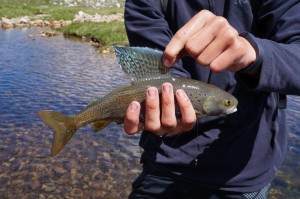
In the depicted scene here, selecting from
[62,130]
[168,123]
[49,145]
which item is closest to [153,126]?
[168,123]

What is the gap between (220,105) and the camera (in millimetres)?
2963

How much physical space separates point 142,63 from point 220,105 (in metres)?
0.70

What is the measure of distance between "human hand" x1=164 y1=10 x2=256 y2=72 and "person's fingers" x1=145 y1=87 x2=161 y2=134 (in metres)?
0.60

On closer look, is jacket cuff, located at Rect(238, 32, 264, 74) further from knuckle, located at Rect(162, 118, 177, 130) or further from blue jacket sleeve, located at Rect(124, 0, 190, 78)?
blue jacket sleeve, located at Rect(124, 0, 190, 78)

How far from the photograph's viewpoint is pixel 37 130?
1059cm

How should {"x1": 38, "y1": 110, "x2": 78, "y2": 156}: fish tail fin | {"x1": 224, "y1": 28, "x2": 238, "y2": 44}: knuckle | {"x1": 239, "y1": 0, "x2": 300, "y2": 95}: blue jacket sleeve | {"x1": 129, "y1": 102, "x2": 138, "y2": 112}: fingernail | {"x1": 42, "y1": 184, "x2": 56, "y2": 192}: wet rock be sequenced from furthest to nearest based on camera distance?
{"x1": 42, "y1": 184, "x2": 56, "y2": 192}: wet rock
{"x1": 38, "y1": 110, "x2": 78, "y2": 156}: fish tail fin
{"x1": 129, "y1": 102, "x2": 138, "y2": 112}: fingernail
{"x1": 239, "y1": 0, "x2": 300, "y2": 95}: blue jacket sleeve
{"x1": 224, "y1": 28, "x2": 238, "y2": 44}: knuckle

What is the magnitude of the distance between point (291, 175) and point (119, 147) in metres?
4.26

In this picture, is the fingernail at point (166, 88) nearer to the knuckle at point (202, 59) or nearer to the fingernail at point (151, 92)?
the fingernail at point (151, 92)

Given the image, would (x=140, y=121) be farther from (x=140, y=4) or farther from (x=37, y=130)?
(x=37, y=130)

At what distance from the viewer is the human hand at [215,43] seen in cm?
214

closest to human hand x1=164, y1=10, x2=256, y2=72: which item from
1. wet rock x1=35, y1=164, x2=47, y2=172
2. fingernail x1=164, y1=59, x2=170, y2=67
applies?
fingernail x1=164, y1=59, x2=170, y2=67

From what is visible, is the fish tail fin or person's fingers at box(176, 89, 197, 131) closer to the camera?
person's fingers at box(176, 89, 197, 131)

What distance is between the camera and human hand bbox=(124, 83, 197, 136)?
2756 millimetres

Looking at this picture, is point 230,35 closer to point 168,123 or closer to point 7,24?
point 168,123
